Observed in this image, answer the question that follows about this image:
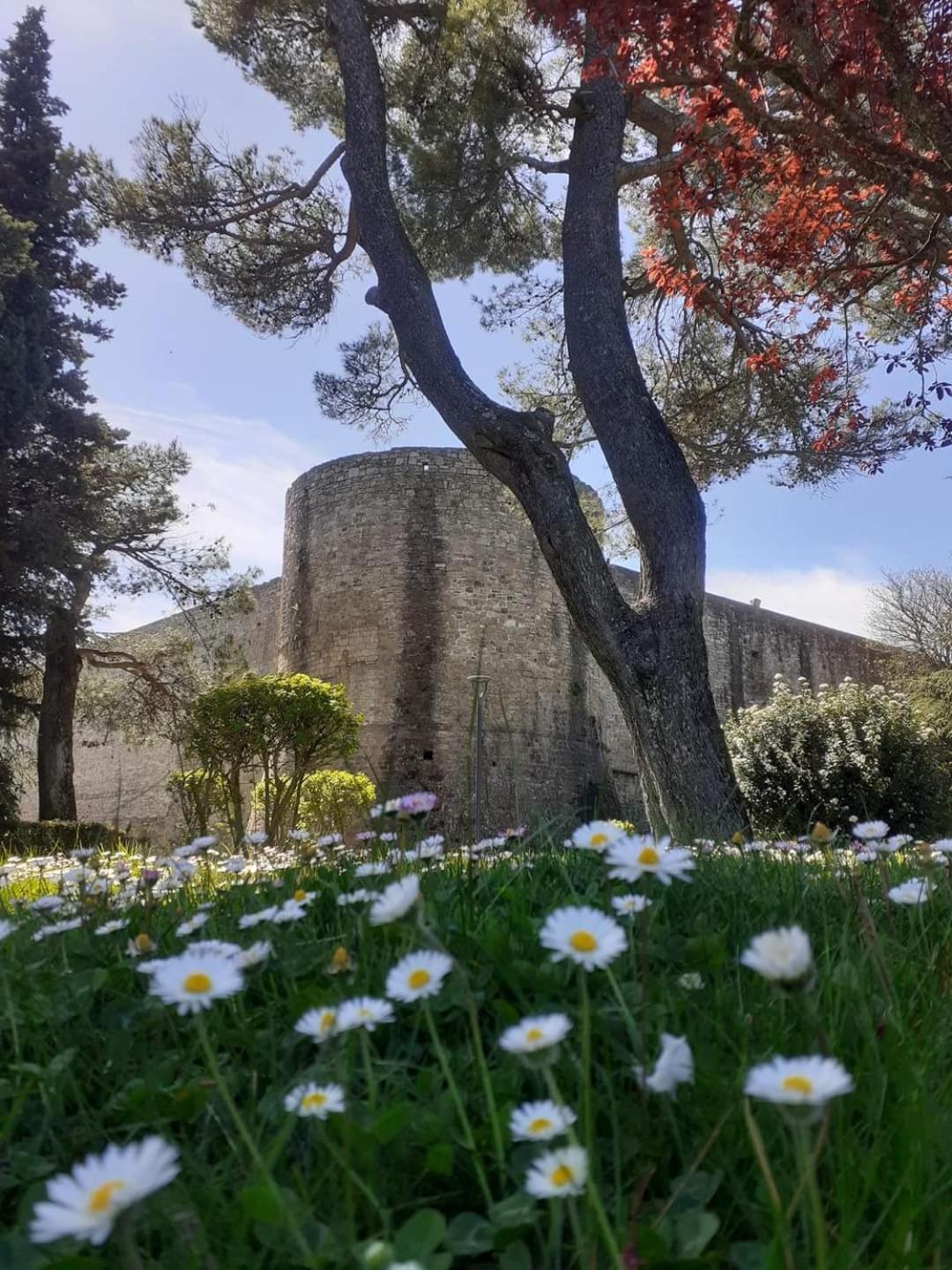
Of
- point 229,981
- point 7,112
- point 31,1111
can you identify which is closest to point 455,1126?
point 229,981

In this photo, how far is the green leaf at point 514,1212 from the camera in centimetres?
90

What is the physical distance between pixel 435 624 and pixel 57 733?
16.0ft

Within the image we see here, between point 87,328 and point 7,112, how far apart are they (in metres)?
2.94

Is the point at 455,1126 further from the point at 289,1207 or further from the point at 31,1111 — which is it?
the point at 31,1111

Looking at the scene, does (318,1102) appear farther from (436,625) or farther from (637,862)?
(436,625)

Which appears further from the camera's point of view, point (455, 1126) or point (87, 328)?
point (87, 328)

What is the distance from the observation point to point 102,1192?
63 centimetres

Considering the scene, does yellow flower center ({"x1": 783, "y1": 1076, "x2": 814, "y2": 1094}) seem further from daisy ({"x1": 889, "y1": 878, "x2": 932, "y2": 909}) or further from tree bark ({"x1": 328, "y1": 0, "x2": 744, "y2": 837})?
tree bark ({"x1": 328, "y1": 0, "x2": 744, "y2": 837})

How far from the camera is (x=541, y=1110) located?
824 mm

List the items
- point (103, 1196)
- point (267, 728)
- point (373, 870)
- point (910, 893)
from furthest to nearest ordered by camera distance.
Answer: point (267, 728) < point (373, 870) < point (910, 893) < point (103, 1196)

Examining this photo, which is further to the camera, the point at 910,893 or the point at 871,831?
the point at 871,831

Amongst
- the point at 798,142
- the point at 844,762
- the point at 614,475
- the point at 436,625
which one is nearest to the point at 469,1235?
the point at 614,475

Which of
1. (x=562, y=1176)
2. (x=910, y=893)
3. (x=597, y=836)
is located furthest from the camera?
(x=910, y=893)

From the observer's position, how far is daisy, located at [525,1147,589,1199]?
0.71 metres
